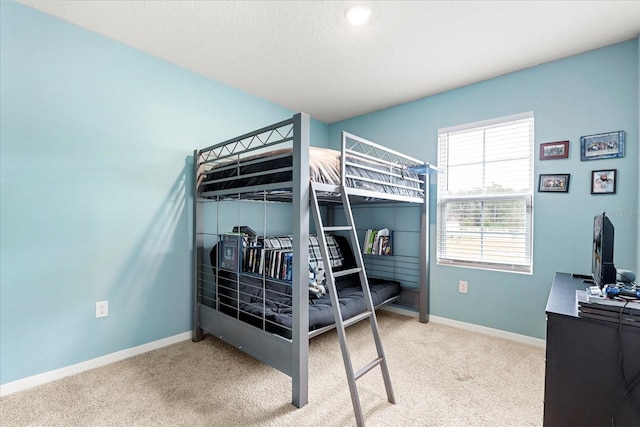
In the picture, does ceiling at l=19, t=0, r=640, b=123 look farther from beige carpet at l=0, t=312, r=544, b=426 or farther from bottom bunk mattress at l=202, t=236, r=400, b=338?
beige carpet at l=0, t=312, r=544, b=426

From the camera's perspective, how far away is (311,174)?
179 cm

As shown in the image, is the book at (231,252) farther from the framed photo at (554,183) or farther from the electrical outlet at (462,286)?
the framed photo at (554,183)

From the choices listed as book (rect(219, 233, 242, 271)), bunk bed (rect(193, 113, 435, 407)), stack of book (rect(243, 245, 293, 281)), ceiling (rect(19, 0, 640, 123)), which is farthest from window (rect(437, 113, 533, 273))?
book (rect(219, 233, 242, 271))

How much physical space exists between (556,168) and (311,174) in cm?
213

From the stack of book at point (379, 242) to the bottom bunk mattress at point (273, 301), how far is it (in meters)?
0.38

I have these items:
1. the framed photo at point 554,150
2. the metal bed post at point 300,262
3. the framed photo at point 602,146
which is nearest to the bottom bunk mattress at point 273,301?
the metal bed post at point 300,262

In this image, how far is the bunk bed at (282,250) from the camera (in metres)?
1.72

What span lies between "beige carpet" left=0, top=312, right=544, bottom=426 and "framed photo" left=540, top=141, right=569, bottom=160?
162 centimetres

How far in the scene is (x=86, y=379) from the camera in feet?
6.37

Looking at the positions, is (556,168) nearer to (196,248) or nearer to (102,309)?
(196,248)

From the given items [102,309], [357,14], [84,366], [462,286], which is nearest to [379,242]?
[462,286]

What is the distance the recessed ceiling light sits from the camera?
6.01ft

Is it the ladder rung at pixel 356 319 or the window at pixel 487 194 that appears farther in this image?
the window at pixel 487 194

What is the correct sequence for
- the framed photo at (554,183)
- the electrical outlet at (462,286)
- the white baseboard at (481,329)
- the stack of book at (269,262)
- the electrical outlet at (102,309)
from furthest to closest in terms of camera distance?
the electrical outlet at (462,286) < the white baseboard at (481,329) < the framed photo at (554,183) < the electrical outlet at (102,309) < the stack of book at (269,262)
